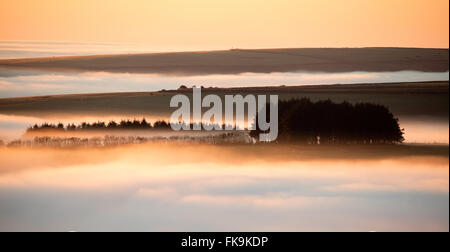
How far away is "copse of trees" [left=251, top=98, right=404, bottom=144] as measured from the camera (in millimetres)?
9617

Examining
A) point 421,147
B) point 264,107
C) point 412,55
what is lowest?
point 421,147

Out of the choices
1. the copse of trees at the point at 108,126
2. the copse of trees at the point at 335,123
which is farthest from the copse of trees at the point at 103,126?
the copse of trees at the point at 335,123

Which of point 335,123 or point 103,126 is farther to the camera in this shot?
point 103,126

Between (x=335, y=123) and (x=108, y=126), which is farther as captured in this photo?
(x=108, y=126)

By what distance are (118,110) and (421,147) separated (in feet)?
13.7

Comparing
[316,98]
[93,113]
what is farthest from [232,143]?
[93,113]

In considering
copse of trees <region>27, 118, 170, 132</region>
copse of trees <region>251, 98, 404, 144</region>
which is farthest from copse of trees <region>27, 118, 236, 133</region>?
copse of trees <region>251, 98, 404, 144</region>

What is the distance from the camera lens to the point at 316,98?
1000 cm

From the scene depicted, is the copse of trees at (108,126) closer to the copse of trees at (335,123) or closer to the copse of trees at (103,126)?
the copse of trees at (103,126)

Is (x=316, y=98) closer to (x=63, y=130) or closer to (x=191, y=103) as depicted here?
(x=191, y=103)

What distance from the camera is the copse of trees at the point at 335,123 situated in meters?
9.62

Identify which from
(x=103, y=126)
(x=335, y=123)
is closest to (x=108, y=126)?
(x=103, y=126)

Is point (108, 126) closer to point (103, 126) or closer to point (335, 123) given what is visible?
point (103, 126)

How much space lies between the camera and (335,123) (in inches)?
389
